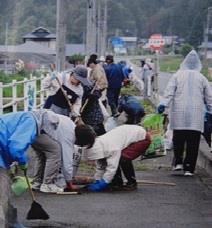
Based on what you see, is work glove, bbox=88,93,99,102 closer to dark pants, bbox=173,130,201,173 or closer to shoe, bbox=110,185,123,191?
dark pants, bbox=173,130,201,173

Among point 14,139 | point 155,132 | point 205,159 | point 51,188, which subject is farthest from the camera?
point 205,159

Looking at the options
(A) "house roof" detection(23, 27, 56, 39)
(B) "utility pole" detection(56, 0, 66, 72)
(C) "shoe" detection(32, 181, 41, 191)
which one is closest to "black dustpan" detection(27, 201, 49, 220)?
(C) "shoe" detection(32, 181, 41, 191)

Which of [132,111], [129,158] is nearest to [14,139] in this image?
[129,158]

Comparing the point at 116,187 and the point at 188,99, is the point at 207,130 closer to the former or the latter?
the point at 188,99

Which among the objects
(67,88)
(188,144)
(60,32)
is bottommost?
(188,144)

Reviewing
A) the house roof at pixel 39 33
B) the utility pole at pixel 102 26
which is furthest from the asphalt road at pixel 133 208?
the house roof at pixel 39 33

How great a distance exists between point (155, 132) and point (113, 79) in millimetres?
7717

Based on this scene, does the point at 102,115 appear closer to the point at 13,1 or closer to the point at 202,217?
the point at 202,217

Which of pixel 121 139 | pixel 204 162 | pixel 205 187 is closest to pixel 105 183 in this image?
pixel 121 139

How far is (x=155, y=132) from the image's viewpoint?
9.30 meters

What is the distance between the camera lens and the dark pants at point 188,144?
9578 millimetres

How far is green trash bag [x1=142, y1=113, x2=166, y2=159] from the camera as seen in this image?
9.23 m

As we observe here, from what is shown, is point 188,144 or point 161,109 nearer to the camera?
point 161,109

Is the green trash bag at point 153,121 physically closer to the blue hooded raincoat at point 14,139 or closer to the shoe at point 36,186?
the shoe at point 36,186
